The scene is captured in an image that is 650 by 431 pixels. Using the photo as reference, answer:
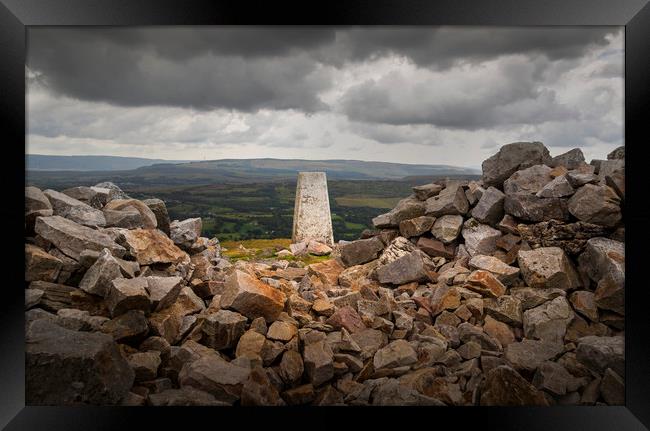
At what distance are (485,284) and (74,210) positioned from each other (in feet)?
26.0

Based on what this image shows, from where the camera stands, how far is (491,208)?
33.3 feet

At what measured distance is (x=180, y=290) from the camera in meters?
7.91

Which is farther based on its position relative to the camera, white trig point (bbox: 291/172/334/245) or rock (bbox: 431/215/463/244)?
white trig point (bbox: 291/172/334/245)

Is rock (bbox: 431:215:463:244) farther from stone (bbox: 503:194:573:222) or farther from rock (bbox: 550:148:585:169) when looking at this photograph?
rock (bbox: 550:148:585:169)

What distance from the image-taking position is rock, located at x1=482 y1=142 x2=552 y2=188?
10484mm

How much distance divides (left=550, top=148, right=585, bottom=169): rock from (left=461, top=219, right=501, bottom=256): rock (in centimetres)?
234

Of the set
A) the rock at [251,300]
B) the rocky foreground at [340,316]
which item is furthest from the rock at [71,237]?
the rock at [251,300]

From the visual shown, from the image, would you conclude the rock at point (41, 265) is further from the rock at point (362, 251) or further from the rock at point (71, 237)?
the rock at point (362, 251)

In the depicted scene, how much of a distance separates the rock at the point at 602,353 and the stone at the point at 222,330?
5322 millimetres

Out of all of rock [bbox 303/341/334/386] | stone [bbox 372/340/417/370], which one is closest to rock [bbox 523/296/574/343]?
stone [bbox 372/340/417/370]
